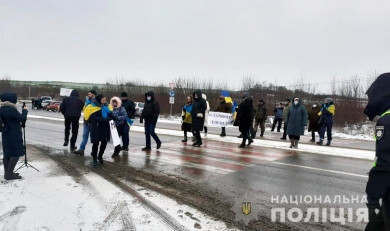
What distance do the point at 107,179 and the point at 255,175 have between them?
332 centimetres

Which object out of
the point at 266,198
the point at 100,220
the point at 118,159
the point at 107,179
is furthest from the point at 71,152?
the point at 266,198

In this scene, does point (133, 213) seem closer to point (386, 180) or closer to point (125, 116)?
point (386, 180)

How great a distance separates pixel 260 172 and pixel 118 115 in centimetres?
455

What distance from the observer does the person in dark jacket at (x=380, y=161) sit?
2.76 meters

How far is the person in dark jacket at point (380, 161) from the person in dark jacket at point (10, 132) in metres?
6.35

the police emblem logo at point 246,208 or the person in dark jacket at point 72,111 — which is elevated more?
the person in dark jacket at point 72,111

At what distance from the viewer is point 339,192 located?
6.23m

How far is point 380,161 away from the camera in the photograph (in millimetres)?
2816

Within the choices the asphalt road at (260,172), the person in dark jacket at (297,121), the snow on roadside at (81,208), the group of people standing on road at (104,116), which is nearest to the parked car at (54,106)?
the asphalt road at (260,172)

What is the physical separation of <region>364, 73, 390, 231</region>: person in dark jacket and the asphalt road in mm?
1744

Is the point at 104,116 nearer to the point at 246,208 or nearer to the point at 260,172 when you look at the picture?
the point at 260,172

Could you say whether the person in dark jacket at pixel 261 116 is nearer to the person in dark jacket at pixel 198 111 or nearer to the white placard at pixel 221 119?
the white placard at pixel 221 119

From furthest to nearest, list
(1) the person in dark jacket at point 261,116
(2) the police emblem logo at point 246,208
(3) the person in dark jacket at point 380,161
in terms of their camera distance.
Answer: (1) the person in dark jacket at point 261,116
(2) the police emblem logo at point 246,208
(3) the person in dark jacket at point 380,161

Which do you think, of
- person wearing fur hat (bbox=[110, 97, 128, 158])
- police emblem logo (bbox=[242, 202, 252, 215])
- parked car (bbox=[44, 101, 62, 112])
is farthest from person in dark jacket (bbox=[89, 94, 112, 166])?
parked car (bbox=[44, 101, 62, 112])
